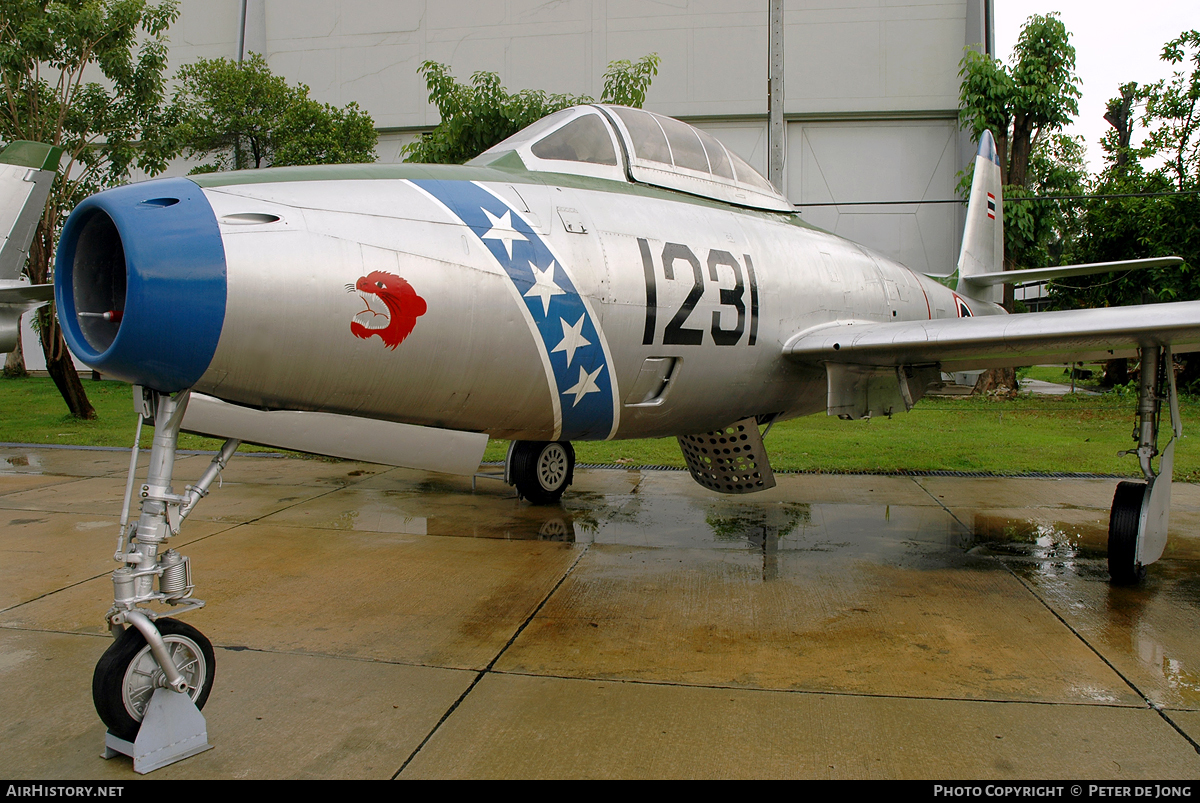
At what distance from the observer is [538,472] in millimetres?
7961

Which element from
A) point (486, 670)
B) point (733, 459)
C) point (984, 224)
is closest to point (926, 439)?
point (984, 224)

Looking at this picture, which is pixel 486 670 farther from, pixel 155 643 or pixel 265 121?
pixel 265 121

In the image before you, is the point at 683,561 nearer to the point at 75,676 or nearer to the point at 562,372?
the point at 562,372

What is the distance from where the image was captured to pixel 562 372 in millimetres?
3859

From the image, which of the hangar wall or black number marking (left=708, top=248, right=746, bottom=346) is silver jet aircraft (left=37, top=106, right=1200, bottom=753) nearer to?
black number marking (left=708, top=248, right=746, bottom=346)

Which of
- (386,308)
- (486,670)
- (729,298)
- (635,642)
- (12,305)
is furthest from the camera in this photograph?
(12,305)

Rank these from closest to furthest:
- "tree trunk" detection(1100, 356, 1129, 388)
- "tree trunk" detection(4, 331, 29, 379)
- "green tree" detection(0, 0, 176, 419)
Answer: "green tree" detection(0, 0, 176, 419)
"tree trunk" detection(1100, 356, 1129, 388)
"tree trunk" detection(4, 331, 29, 379)

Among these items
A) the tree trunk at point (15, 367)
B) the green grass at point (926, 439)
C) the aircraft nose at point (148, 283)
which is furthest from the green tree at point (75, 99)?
the aircraft nose at point (148, 283)

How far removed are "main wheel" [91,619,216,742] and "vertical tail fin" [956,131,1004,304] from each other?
8.24 meters

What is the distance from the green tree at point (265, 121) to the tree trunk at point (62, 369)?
5.01 metres

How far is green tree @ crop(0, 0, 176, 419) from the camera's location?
1382cm

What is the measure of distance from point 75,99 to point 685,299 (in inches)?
618

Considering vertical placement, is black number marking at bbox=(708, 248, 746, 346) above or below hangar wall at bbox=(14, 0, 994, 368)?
below

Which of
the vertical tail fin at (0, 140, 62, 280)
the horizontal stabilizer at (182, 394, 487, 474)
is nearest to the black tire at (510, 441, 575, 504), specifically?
the horizontal stabilizer at (182, 394, 487, 474)
